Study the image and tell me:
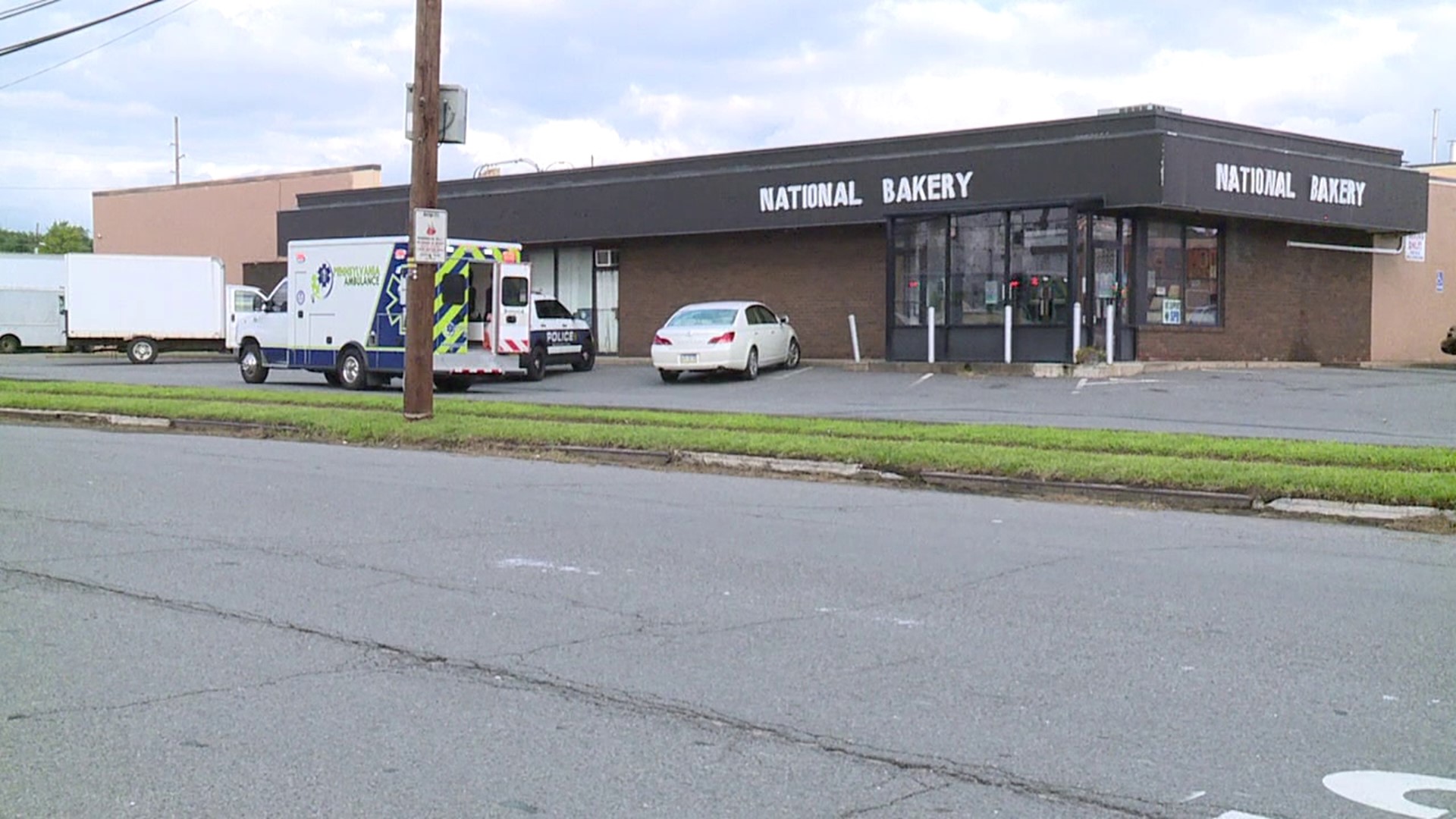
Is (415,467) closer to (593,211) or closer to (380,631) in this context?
(380,631)

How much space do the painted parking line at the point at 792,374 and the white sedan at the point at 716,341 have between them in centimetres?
43

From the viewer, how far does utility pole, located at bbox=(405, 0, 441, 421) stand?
18.9 m

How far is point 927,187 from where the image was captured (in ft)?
95.1

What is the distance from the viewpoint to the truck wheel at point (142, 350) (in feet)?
140

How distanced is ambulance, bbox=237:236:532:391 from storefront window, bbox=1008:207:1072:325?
379 inches

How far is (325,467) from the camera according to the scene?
1570cm

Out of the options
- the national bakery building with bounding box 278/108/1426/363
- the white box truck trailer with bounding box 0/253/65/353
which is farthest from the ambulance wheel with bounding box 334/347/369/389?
the white box truck trailer with bounding box 0/253/65/353

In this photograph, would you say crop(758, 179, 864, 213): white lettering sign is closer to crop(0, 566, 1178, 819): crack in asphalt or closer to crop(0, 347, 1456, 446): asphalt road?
crop(0, 347, 1456, 446): asphalt road

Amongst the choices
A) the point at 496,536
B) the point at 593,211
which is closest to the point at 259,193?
the point at 593,211

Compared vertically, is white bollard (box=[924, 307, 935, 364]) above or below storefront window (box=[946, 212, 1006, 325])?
below

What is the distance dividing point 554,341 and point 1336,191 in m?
16.6

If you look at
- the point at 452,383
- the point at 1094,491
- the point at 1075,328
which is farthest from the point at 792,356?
the point at 1094,491

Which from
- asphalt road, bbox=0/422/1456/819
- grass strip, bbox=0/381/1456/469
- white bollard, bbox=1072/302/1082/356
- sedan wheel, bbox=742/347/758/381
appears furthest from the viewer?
sedan wheel, bbox=742/347/758/381

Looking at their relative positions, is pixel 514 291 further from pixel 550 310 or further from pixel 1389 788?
pixel 1389 788
